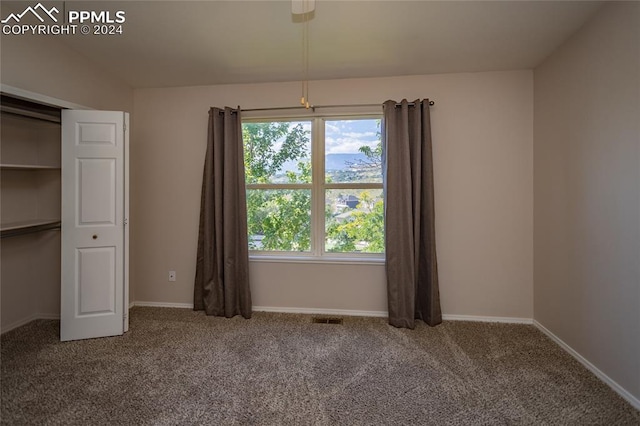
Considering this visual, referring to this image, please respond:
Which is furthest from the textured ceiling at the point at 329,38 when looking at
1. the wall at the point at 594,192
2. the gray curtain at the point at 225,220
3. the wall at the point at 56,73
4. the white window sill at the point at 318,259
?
the white window sill at the point at 318,259

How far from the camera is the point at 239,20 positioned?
2.14 m

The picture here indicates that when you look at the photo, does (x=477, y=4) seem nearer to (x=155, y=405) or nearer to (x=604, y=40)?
(x=604, y=40)

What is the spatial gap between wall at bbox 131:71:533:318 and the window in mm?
239

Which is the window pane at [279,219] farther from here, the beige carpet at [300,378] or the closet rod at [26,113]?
the closet rod at [26,113]

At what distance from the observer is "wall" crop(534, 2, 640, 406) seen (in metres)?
1.75

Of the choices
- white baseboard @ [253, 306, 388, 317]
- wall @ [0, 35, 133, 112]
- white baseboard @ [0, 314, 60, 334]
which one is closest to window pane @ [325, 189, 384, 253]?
white baseboard @ [253, 306, 388, 317]

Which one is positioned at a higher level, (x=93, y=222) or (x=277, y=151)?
(x=277, y=151)

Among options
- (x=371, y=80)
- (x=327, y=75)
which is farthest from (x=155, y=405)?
(x=371, y=80)

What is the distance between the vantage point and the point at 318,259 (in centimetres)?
308

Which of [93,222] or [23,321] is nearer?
[93,222]

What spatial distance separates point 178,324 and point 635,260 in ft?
11.6

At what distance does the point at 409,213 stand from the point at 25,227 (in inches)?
126

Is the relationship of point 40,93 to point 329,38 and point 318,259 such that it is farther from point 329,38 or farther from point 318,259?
point 318,259

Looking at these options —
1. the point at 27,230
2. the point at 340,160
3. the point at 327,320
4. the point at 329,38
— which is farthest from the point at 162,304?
the point at 329,38
